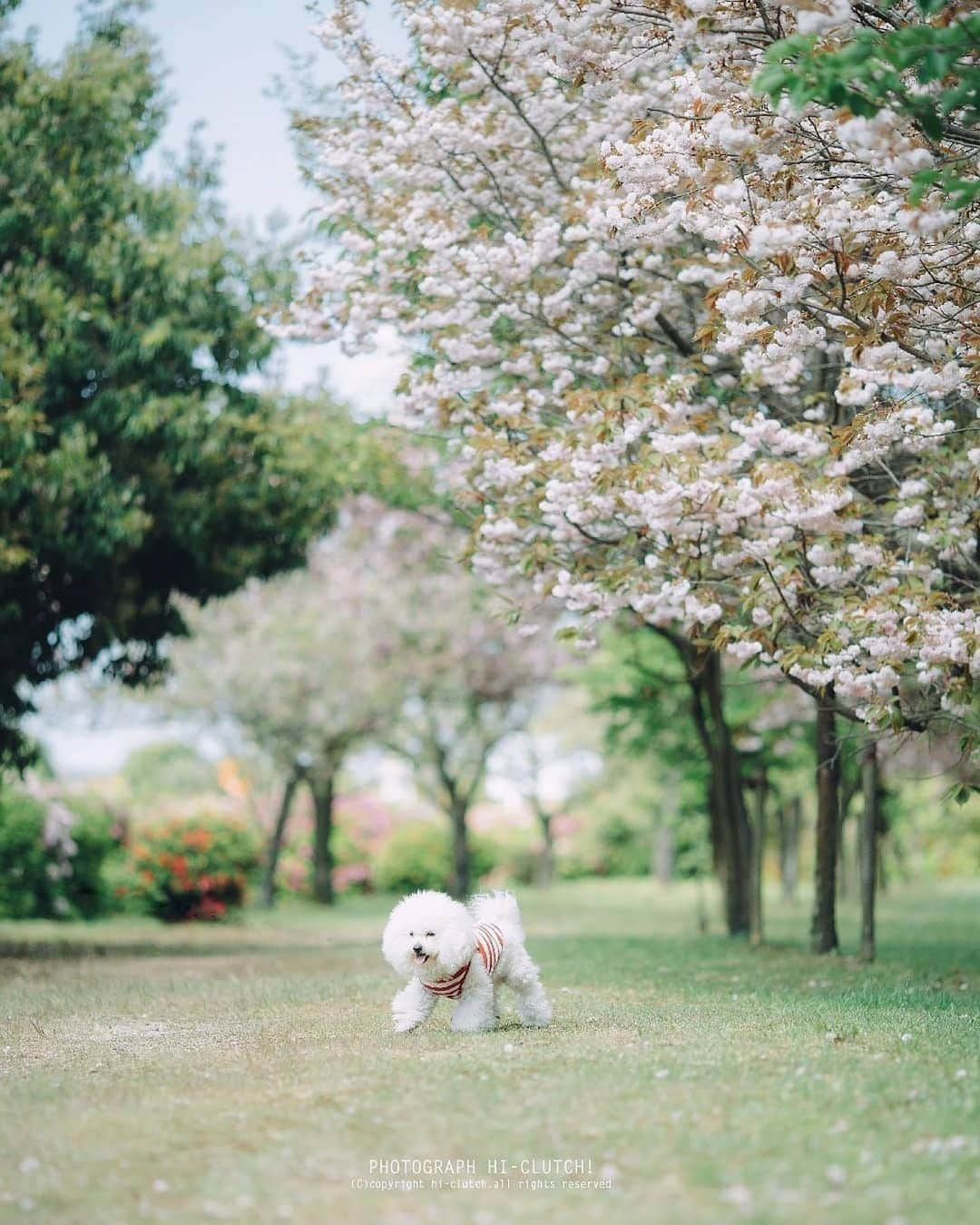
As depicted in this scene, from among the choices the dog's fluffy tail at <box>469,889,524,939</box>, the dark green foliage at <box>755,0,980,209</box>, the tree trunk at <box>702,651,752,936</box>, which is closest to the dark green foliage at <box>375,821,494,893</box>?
the tree trunk at <box>702,651,752,936</box>

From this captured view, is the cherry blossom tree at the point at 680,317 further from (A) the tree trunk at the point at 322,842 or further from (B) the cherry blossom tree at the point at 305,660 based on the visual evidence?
(A) the tree trunk at the point at 322,842

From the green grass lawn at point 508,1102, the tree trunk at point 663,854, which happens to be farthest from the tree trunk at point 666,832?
the green grass lawn at point 508,1102

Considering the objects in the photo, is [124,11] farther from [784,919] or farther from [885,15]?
[784,919]

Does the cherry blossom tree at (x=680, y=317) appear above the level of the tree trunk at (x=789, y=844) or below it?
above

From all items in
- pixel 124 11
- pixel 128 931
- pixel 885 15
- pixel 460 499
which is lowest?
pixel 128 931

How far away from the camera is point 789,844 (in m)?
28.2

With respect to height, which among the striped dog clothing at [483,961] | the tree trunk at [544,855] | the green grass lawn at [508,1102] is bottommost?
the tree trunk at [544,855]

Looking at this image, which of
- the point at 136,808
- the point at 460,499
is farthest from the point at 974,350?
the point at 136,808

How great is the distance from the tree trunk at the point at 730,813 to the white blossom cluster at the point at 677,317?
4633 mm

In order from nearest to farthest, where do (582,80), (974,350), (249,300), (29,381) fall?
(974,350)
(582,80)
(29,381)
(249,300)

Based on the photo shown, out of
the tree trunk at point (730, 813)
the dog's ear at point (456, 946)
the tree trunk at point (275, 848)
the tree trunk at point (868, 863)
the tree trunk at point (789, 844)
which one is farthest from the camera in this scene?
the tree trunk at point (275, 848)

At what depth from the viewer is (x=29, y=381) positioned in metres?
12.7

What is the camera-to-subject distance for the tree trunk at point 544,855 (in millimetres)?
38000

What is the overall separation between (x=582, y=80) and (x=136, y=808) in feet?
65.0
